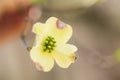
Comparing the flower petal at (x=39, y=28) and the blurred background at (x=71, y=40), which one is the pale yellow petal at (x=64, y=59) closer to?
the flower petal at (x=39, y=28)

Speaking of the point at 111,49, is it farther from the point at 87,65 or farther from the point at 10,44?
the point at 10,44

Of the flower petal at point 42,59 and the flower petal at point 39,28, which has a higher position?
the flower petal at point 39,28

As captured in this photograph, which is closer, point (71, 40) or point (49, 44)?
point (49, 44)

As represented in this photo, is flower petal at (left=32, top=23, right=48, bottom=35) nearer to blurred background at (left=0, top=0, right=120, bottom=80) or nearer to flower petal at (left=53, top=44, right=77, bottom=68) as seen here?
flower petal at (left=53, top=44, right=77, bottom=68)

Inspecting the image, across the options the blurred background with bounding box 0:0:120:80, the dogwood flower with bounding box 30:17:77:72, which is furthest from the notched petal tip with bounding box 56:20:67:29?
the blurred background with bounding box 0:0:120:80

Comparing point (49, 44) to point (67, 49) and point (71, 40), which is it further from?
point (71, 40)

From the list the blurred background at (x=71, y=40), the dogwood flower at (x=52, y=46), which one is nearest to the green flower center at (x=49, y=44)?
the dogwood flower at (x=52, y=46)

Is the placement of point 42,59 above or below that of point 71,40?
below

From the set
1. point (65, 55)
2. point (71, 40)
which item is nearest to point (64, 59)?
point (65, 55)
